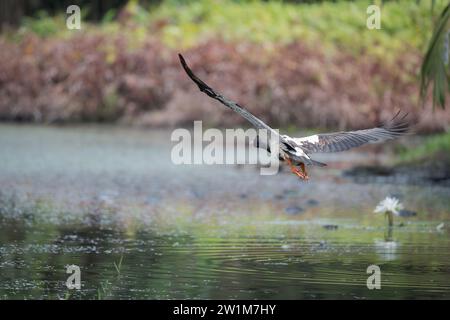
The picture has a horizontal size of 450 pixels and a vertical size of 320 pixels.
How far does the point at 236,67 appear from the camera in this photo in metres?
23.0

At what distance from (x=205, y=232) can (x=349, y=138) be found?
2117 millimetres

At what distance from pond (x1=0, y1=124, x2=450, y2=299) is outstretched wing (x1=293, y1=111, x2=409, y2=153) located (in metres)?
0.98

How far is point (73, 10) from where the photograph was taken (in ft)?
97.1

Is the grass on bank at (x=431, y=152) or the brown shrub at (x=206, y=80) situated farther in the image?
the brown shrub at (x=206, y=80)

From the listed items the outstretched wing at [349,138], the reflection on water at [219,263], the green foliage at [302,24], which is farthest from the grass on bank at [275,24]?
the outstretched wing at [349,138]

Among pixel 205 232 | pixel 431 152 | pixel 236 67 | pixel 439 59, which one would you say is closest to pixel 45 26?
pixel 236 67

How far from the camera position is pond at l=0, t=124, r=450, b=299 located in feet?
25.8

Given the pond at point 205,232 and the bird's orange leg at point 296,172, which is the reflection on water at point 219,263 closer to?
the pond at point 205,232

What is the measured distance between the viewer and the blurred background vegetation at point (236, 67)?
70.5 feet

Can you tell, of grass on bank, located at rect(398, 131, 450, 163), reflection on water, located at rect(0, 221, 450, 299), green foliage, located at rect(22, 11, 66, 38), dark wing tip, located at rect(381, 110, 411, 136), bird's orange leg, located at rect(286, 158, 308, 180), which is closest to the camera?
reflection on water, located at rect(0, 221, 450, 299)

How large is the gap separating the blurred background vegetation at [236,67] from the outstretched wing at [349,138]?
10926 millimetres

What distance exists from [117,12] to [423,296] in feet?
84.6

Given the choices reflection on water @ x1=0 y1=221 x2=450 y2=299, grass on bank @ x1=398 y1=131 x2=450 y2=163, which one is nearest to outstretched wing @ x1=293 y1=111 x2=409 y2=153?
reflection on water @ x1=0 y1=221 x2=450 y2=299

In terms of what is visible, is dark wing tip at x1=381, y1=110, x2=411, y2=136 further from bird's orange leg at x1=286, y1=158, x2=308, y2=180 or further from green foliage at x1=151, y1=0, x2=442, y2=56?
green foliage at x1=151, y1=0, x2=442, y2=56
